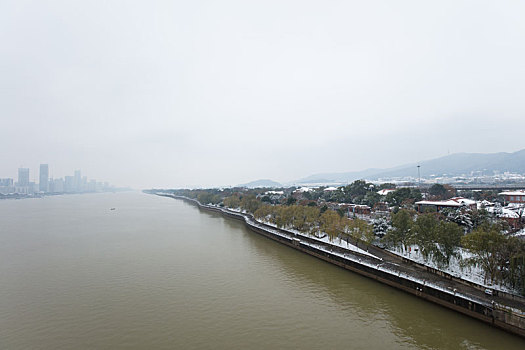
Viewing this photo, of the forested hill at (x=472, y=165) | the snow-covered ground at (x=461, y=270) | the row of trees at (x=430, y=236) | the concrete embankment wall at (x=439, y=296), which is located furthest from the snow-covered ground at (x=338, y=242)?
the forested hill at (x=472, y=165)

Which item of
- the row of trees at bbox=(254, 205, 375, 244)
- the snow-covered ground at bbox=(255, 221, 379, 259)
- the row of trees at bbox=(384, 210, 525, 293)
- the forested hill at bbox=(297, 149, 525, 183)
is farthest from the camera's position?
the forested hill at bbox=(297, 149, 525, 183)

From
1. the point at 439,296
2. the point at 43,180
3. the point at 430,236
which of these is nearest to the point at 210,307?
the point at 439,296

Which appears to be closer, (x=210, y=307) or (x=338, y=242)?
(x=210, y=307)

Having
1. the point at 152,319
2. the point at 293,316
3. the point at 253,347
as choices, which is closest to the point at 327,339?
the point at 293,316

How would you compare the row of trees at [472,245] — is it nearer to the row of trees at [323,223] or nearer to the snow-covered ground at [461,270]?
the snow-covered ground at [461,270]

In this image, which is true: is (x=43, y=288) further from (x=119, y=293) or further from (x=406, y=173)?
(x=406, y=173)

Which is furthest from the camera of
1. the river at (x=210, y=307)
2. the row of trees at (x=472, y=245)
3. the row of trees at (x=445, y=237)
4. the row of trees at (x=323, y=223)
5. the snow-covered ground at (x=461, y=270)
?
the row of trees at (x=323, y=223)

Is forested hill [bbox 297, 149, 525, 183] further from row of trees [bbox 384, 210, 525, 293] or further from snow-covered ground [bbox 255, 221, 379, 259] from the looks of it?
row of trees [bbox 384, 210, 525, 293]

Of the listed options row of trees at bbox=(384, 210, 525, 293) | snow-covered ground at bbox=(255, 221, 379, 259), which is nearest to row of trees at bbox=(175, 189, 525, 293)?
row of trees at bbox=(384, 210, 525, 293)

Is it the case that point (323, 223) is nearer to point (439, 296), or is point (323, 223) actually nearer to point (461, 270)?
point (461, 270)
